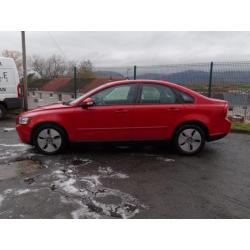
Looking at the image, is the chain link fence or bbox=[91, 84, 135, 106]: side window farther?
the chain link fence

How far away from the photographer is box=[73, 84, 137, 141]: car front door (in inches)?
184

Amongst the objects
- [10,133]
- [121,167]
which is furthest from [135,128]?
[10,133]

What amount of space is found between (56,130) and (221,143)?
3930 mm

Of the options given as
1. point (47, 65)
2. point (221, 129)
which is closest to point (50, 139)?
point (221, 129)

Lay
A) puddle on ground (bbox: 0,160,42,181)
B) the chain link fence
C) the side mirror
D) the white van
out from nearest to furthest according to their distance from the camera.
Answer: puddle on ground (bbox: 0,160,42,181) → the side mirror → the chain link fence → the white van

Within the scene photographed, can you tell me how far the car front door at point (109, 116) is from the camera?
4.68 metres

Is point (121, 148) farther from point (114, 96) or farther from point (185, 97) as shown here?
point (185, 97)

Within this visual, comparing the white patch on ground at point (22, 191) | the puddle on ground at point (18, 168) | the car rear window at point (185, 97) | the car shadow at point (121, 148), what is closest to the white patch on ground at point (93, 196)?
the white patch on ground at point (22, 191)

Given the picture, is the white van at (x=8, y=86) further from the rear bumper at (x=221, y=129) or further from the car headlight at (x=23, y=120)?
the rear bumper at (x=221, y=129)

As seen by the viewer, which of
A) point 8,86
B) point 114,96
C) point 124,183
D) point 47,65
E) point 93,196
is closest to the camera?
point 93,196

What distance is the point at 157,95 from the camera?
15.8 ft

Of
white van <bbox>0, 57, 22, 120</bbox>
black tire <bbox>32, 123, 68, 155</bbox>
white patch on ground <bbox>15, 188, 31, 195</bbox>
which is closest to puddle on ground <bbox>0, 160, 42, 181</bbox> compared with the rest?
black tire <bbox>32, 123, 68, 155</bbox>

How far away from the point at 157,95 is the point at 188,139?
109 cm

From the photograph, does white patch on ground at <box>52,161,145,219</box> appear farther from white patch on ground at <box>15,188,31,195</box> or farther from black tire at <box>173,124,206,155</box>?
black tire at <box>173,124,206,155</box>
